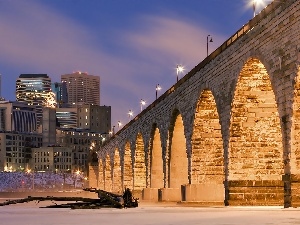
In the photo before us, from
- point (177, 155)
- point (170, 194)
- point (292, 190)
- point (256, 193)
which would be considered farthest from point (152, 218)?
point (177, 155)

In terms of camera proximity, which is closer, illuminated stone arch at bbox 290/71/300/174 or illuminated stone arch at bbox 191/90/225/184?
illuminated stone arch at bbox 290/71/300/174

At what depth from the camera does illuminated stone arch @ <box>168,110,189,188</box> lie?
50.5 meters

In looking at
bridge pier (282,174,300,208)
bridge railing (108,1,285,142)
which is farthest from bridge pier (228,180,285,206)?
bridge railing (108,1,285,142)

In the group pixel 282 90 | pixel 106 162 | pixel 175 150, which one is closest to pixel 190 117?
pixel 175 150

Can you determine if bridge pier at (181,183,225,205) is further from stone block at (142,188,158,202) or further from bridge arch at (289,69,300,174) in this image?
bridge arch at (289,69,300,174)

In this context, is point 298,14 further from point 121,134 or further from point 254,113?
point 121,134

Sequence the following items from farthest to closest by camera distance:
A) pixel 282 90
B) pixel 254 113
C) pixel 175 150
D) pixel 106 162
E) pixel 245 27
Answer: pixel 106 162, pixel 175 150, pixel 254 113, pixel 245 27, pixel 282 90

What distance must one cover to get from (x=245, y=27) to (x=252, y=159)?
7.18 m

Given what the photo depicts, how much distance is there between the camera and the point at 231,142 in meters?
33.7

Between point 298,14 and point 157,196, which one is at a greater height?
point 298,14

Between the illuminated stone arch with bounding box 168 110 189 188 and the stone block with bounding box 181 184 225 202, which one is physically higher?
the illuminated stone arch with bounding box 168 110 189 188

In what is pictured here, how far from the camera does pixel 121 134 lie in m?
90.3

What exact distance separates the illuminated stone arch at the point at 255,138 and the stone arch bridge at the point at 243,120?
0.17 ft

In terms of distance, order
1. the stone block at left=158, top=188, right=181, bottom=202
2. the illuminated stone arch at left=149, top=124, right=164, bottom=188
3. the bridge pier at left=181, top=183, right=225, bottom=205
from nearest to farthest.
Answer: the bridge pier at left=181, top=183, right=225, bottom=205 < the stone block at left=158, top=188, right=181, bottom=202 < the illuminated stone arch at left=149, top=124, right=164, bottom=188
